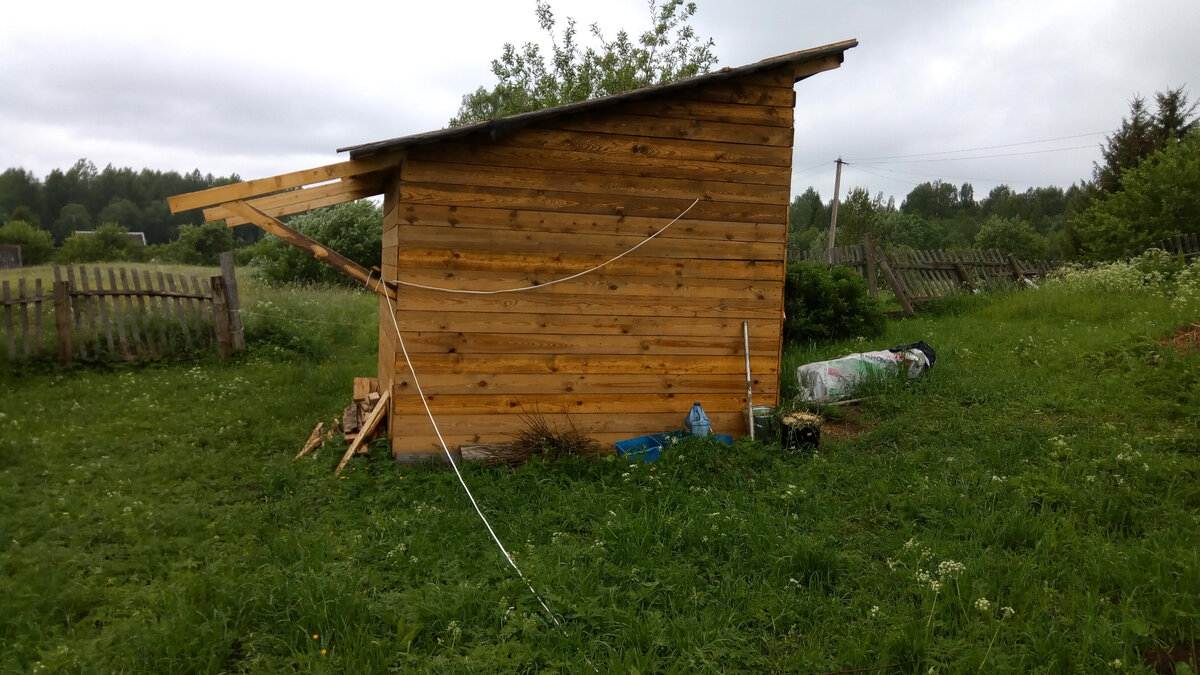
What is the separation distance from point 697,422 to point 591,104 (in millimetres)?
3118

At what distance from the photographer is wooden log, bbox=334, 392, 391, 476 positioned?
6.36 meters

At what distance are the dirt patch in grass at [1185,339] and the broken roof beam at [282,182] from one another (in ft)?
28.2

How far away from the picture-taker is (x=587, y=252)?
21.2 ft

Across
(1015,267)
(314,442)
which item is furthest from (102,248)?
(1015,267)

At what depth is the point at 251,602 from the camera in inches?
140

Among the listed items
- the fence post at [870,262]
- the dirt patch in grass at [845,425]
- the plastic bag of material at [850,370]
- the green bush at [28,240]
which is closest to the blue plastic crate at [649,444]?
the dirt patch in grass at [845,425]

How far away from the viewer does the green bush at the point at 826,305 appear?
10.5 m

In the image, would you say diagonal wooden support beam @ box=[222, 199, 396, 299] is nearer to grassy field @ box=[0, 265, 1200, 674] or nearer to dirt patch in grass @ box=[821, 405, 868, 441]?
grassy field @ box=[0, 265, 1200, 674]

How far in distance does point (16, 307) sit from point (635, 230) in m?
9.03

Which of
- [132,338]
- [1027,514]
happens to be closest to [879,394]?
[1027,514]

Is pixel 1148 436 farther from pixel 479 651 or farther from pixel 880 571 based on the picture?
pixel 479 651

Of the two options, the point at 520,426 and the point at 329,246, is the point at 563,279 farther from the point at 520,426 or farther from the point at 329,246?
the point at 329,246

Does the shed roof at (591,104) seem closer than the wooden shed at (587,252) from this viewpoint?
Yes

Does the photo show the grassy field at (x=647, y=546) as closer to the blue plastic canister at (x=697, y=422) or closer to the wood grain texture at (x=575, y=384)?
the blue plastic canister at (x=697, y=422)
